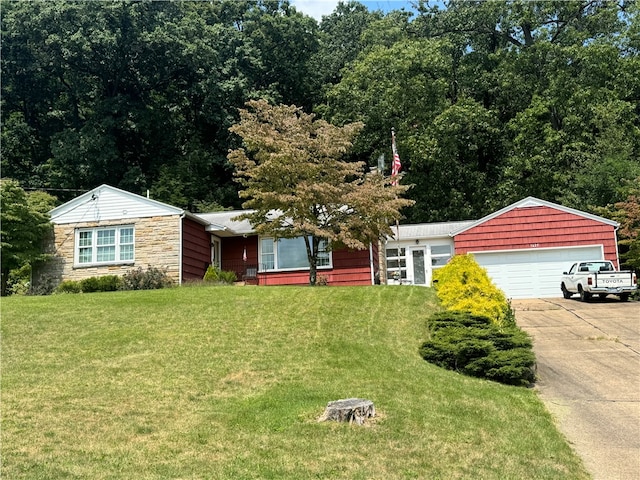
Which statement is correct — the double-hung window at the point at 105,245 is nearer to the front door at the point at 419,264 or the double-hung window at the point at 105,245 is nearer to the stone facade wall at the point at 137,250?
the stone facade wall at the point at 137,250

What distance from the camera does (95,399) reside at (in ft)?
26.9

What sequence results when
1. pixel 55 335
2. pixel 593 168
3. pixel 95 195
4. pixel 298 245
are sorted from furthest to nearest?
pixel 593 168 → pixel 298 245 → pixel 95 195 → pixel 55 335

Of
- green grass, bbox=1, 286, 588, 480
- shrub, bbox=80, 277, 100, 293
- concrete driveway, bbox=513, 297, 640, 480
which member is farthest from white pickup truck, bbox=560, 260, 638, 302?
shrub, bbox=80, 277, 100, 293

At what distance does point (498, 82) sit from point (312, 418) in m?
33.4

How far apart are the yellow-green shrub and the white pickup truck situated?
7.61m

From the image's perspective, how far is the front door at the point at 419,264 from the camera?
2614cm

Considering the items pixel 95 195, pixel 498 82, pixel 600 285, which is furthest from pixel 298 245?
pixel 498 82

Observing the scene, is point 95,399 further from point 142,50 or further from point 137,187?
point 142,50

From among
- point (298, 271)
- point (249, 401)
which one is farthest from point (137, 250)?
point (249, 401)

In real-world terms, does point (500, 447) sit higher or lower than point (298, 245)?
lower

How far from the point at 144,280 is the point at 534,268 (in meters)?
15.3

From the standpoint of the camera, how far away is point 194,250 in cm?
2197

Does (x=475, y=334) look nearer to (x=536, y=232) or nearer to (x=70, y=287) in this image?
(x=70, y=287)

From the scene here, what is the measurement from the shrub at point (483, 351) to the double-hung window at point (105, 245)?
43.4 feet
